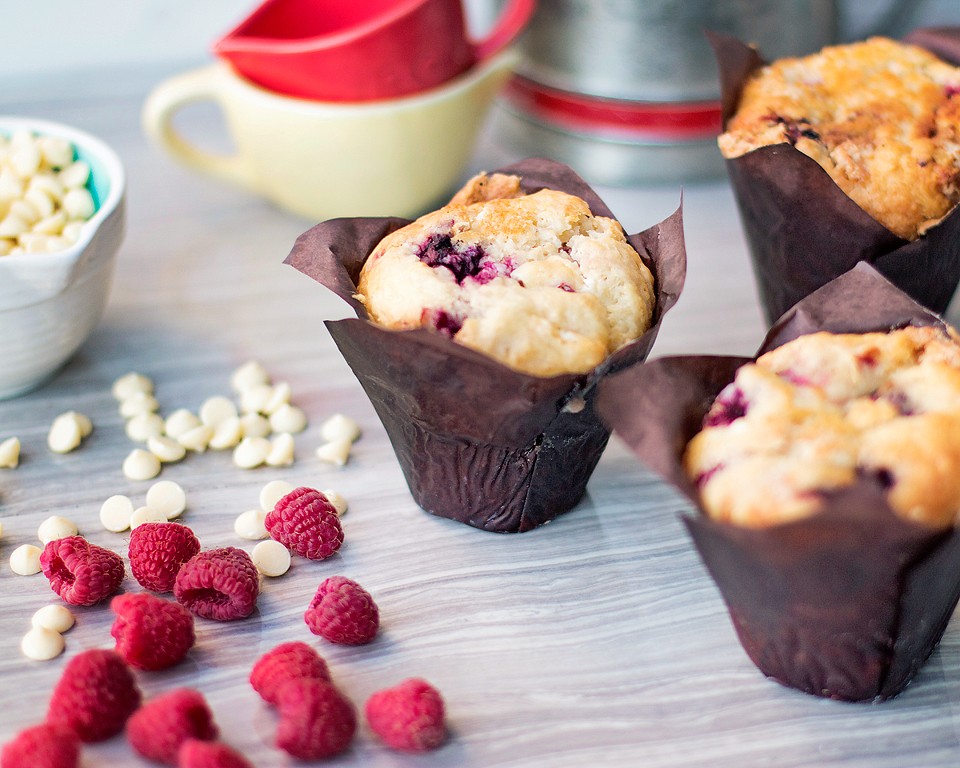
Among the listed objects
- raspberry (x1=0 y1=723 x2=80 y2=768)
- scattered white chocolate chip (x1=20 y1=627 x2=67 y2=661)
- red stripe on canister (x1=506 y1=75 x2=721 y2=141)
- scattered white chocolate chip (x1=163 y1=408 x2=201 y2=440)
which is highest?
red stripe on canister (x1=506 y1=75 x2=721 y2=141)

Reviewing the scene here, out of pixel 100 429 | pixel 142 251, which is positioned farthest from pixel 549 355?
pixel 142 251

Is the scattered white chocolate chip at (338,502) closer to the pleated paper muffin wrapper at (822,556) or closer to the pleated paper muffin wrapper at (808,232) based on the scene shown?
the pleated paper muffin wrapper at (822,556)

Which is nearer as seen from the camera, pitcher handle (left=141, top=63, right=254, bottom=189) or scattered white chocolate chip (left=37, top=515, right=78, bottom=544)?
scattered white chocolate chip (left=37, top=515, right=78, bottom=544)

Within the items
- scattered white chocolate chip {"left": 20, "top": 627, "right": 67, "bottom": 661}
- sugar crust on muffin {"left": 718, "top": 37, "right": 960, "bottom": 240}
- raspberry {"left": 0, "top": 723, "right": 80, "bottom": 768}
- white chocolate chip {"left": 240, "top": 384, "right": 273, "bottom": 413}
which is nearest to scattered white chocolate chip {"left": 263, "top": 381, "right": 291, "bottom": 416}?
white chocolate chip {"left": 240, "top": 384, "right": 273, "bottom": 413}

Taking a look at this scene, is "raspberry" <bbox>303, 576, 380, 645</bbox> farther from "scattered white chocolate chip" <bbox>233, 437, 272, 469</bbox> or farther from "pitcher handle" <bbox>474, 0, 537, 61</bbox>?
"pitcher handle" <bbox>474, 0, 537, 61</bbox>

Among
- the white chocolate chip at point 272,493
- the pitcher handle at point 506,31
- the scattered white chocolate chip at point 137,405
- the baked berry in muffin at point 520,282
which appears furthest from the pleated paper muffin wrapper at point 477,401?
the pitcher handle at point 506,31

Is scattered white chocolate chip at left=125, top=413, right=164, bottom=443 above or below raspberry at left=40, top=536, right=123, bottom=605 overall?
below

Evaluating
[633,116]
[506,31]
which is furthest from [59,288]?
[633,116]

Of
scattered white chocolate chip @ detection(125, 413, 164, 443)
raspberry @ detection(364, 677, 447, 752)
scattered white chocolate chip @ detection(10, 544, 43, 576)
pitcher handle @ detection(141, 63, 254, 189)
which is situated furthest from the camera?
pitcher handle @ detection(141, 63, 254, 189)

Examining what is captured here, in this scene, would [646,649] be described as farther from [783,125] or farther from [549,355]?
[783,125]
